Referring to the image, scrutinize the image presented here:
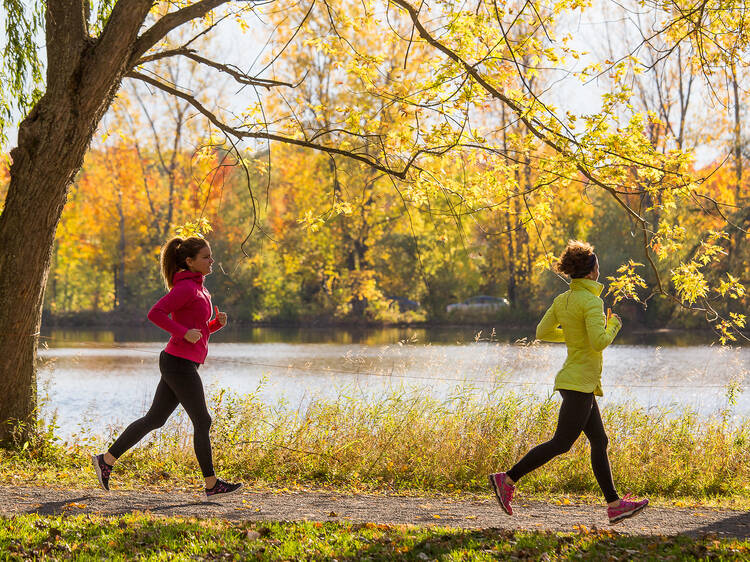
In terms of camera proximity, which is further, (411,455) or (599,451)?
(411,455)

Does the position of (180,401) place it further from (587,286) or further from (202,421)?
(587,286)

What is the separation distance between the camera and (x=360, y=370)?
17.2m

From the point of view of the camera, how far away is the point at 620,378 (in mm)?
17312

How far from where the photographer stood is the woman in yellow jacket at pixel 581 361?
5.29 meters

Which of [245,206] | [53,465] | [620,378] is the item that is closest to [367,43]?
[620,378]

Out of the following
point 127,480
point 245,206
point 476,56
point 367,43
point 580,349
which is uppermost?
point 367,43

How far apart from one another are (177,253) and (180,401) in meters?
1.05

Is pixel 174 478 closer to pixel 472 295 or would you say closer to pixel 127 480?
pixel 127 480

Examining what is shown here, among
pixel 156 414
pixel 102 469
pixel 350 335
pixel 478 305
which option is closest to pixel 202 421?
pixel 156 414

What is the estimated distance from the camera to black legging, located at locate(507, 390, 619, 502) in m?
5.35

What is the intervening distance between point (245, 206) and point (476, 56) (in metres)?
36.8

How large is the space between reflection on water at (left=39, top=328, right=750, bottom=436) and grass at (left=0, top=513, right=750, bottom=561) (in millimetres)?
3815

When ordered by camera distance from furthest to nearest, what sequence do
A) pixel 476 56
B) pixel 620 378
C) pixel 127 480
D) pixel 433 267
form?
pixel 433 267 → pixel 620 378 → pixel 476 56 → pixel 127 480

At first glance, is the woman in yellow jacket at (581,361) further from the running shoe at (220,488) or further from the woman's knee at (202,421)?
the woman's knee at (202,421)
